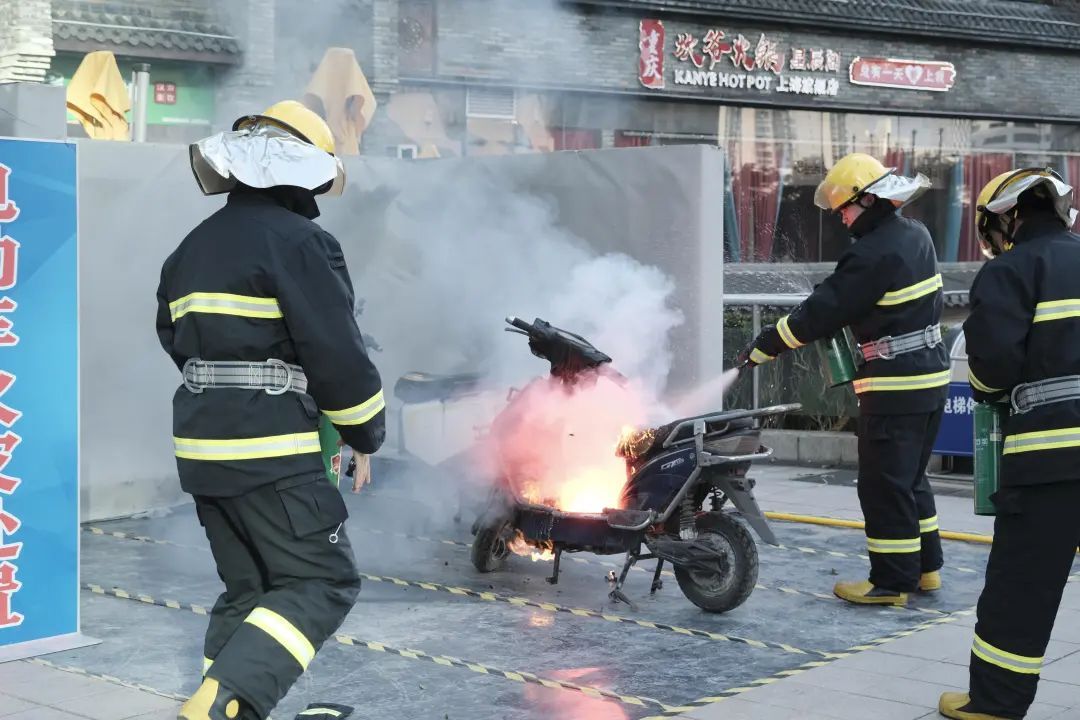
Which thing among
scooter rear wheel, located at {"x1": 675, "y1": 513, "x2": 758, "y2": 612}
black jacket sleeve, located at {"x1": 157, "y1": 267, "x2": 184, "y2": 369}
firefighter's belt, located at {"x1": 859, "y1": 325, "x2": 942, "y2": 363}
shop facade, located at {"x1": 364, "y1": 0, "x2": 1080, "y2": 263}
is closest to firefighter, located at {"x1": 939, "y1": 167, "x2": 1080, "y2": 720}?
scooter rear wheel, located at {"x1": 675, "y1": 513, "x2": 758, "y2": 612}

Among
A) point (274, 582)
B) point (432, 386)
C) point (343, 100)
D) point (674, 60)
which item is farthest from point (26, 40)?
point (274, 582)

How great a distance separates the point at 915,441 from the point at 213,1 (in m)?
12.5

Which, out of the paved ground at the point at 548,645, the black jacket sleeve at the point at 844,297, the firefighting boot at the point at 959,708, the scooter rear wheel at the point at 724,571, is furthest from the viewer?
the black jacket sleeve at the point at 844,297

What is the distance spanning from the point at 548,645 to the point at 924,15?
20507 mm

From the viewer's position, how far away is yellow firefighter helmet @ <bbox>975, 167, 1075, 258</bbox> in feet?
16.7

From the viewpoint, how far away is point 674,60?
70.7 ft

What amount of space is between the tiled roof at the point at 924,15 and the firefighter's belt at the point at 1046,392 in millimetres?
16337

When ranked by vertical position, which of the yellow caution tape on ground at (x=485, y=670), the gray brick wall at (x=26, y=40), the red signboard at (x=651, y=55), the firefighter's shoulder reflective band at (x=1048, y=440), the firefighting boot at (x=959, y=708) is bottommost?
the yellow caution tape on ground at (x=485, y=670)

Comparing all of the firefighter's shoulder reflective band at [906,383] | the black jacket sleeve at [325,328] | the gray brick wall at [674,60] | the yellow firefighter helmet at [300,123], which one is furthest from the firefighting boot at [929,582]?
the gray brick wall at [674,60]

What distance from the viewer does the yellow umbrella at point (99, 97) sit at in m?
10.3

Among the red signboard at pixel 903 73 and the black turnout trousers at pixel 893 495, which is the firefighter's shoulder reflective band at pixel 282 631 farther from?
the red signboard at pixel 903 73

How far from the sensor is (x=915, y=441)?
23.2 feet

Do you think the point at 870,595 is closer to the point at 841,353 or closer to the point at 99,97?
the point at 841,353

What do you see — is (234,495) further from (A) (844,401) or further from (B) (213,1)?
(B) (213,1)
